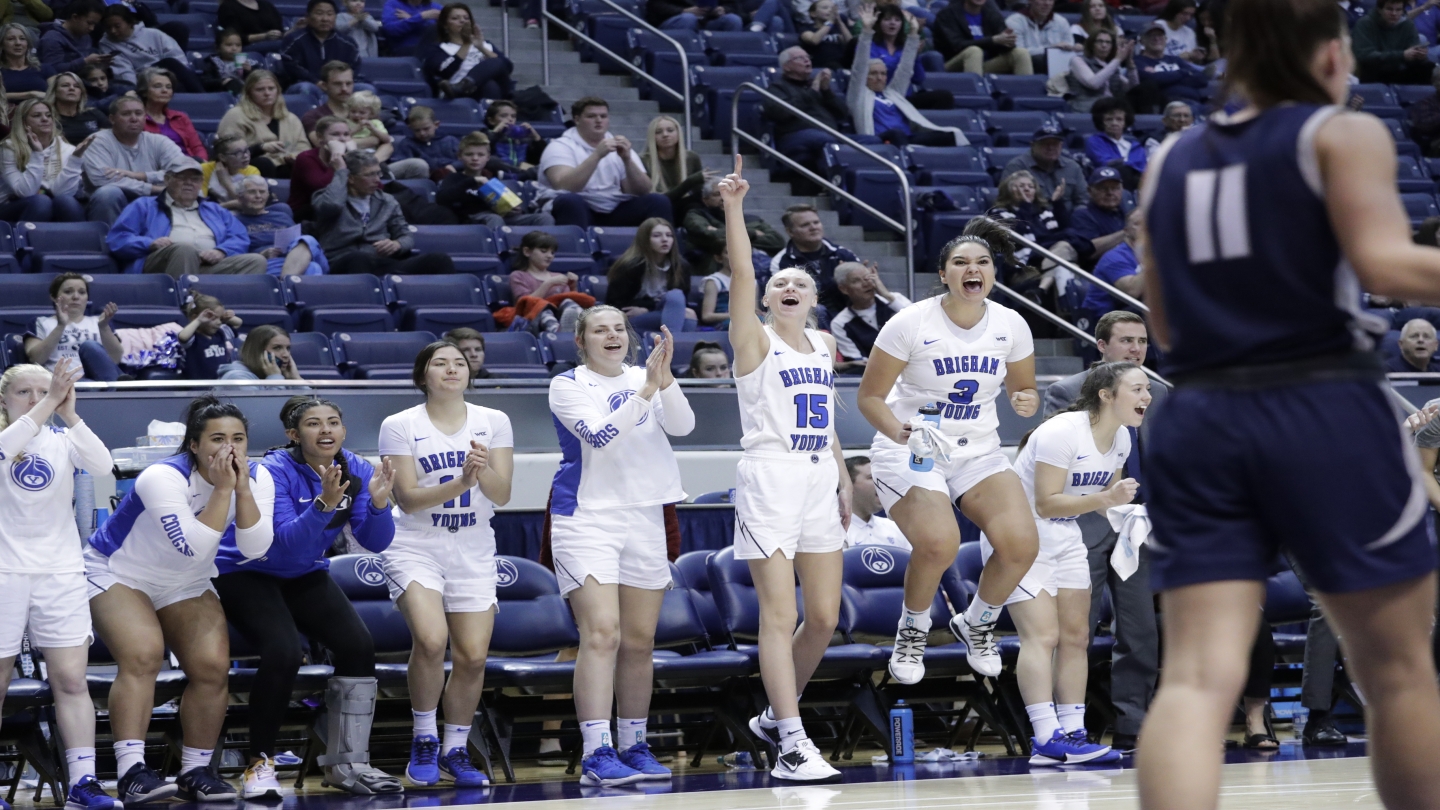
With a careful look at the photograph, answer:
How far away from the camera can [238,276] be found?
9.71 metres

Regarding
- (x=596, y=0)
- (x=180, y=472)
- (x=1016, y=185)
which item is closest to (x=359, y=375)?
(x=180, y=472)

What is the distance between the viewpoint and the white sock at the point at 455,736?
6.56m

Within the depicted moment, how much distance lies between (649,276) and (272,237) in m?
2.50

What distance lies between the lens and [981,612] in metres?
6.46

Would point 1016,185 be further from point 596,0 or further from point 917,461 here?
point 917,461

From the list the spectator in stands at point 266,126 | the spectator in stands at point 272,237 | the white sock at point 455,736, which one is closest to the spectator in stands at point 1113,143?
the spectator in stands at point 266,126

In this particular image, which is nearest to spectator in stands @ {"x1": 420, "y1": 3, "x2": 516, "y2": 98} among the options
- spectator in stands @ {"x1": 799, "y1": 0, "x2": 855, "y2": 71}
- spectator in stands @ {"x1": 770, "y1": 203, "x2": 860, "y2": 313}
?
spectator in stands @ {"x1": 799, "y1": 0, "x2": 855, "y2": 71}

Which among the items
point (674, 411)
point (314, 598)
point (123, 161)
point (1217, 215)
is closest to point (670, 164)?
point (123, 161)

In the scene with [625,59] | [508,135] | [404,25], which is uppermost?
[404,25]

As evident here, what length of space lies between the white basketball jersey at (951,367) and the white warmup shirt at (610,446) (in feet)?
3.01

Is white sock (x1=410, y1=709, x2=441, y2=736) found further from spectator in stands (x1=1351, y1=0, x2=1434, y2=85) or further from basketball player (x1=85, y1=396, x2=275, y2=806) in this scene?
spectator in stands (x1=1351, y1=0, x2=1434, y2=85)

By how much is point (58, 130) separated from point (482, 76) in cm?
364

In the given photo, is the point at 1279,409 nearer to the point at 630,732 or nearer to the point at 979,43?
the point at 630,732

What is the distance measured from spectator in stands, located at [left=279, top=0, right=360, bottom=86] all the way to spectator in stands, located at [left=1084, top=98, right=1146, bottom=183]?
245 inches
